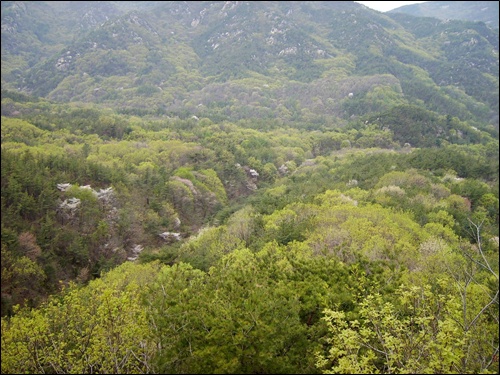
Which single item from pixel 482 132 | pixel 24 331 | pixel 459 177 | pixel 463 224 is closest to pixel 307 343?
pixel 24 331

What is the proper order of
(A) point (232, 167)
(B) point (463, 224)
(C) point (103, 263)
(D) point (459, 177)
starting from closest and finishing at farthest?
(B) point (463, 224) → (C) point (103, 263) → (D) point (459, 177) → (A) point (232, 167)

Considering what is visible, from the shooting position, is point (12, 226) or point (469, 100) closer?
point (12, 226)

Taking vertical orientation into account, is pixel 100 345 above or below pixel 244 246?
above

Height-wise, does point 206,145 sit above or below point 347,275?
below

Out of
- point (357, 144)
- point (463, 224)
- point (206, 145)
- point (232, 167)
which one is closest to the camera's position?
point (463, 224)

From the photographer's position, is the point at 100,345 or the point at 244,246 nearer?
the point at 100,345

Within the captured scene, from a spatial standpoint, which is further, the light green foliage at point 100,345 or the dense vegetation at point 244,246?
the light green foliage at point 100,345

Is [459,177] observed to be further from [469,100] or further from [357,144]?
[469,100]

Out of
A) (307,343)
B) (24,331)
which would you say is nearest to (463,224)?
(307,343)

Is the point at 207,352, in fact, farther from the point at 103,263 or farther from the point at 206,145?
the point at 206,145

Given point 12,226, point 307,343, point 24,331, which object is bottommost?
point 12,226

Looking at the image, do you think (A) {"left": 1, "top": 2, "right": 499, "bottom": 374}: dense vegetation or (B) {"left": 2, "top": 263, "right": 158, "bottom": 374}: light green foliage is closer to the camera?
(A) {"left": 1, "top": 2, "right": 499, "bottom": 374}: dense vegetation
